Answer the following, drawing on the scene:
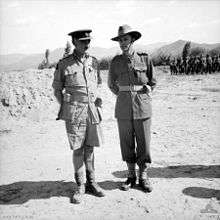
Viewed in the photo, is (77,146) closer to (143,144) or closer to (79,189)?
(79,189)

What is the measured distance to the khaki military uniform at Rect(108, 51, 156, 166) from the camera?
450cm

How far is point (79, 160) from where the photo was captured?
4.38 metres

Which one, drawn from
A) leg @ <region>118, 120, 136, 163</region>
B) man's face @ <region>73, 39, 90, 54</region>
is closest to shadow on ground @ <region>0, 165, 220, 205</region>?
leg @ <region>118, 120, 136, 163</region>

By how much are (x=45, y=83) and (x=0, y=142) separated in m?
4.15

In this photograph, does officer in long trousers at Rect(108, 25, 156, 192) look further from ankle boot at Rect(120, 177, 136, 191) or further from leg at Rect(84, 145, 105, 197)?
leg at Rect(84, 145, 105, 197)

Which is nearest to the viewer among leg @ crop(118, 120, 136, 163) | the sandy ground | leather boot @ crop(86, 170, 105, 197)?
the sandy ground

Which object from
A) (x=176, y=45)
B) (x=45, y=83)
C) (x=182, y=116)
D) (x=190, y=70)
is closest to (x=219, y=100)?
(x=182, y=116)

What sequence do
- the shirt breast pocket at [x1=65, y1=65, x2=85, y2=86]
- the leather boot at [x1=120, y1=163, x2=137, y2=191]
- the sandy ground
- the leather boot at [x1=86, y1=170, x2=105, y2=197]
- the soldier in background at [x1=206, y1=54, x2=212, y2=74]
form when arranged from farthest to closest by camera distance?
1. the soldier in background at [x1=206, y1=54, x2=212, y2=74]
2. the leather boot at [x1=120, y1=163, x2=137, y2=191]
3. the leather boot at [x1=86, y1=170, x2=105, y2=197]
4. the shirt breast pocket at [x1=65, y1=65, x2=85, y2=86]
5. the sandy ground

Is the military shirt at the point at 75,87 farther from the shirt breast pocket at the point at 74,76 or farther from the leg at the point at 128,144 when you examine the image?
the leg at the point at 128,144

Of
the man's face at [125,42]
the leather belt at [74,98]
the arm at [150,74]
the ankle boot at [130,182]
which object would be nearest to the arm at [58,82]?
the leather belt at [74,98]

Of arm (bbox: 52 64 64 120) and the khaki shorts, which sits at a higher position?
arm (bbox: 52 64 64 120)

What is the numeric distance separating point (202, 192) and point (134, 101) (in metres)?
1.59

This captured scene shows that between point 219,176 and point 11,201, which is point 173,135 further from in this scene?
point 11,201

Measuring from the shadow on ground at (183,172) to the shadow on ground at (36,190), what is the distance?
68cm
